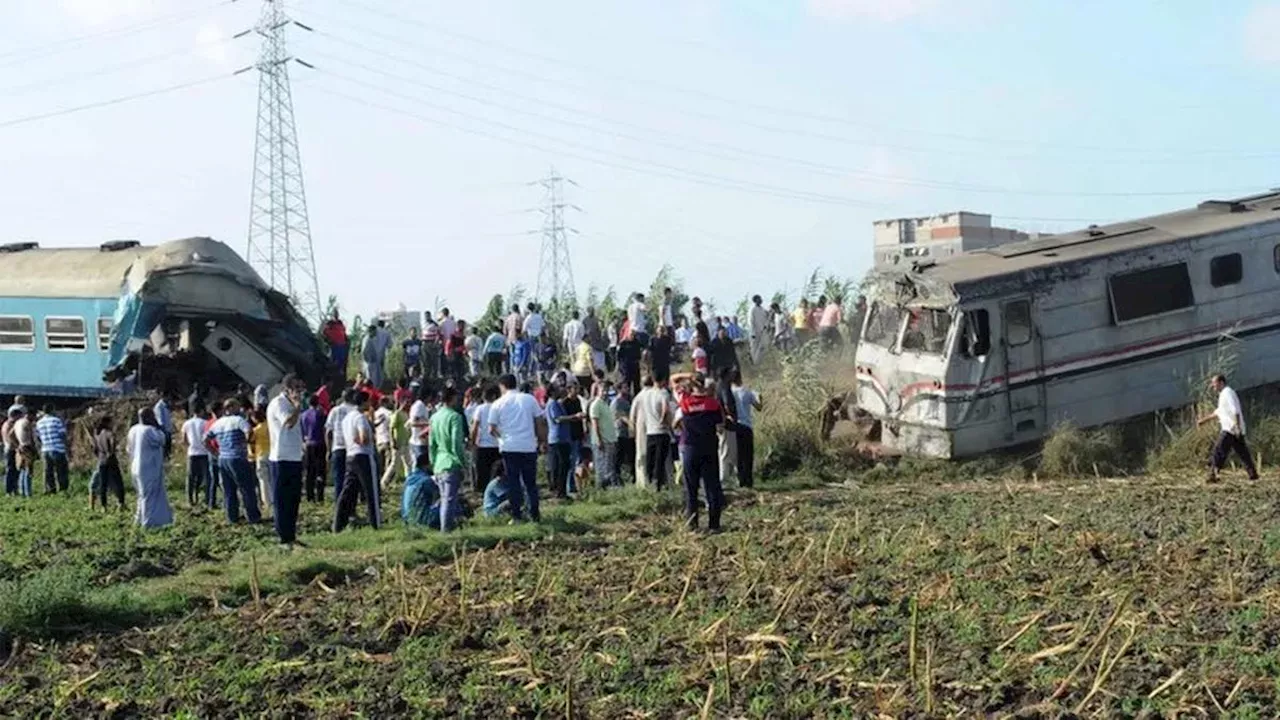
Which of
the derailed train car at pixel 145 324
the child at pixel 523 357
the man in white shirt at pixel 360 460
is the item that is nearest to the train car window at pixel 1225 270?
the man in white shirt at pixel 360 460

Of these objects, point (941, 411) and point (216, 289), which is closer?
point (941, 411)

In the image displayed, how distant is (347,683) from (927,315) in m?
14.0

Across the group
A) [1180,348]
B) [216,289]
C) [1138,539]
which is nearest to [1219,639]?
[1138,539]

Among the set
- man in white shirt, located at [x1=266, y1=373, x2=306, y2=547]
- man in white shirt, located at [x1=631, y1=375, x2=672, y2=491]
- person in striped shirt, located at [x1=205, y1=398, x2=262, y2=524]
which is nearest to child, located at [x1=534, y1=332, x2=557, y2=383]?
man in white shirt, located at [x1=631, y1=375, x2=672, y2=491]

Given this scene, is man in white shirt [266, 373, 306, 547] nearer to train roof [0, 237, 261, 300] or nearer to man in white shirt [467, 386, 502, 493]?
man in white shirt [467, 386, 502, 493]

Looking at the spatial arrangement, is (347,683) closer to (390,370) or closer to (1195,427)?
(1195,427)

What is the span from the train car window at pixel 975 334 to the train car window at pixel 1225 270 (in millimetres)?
3687

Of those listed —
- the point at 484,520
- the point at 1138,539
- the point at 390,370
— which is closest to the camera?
the point at 1138,539

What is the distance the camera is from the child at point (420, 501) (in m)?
17.6

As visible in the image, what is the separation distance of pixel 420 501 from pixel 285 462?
1895mm

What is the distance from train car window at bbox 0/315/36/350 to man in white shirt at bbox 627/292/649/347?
11.9 meters

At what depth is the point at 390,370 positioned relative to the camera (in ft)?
117

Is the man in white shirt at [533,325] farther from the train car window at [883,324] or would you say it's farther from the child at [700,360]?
the train car window at [883,324]

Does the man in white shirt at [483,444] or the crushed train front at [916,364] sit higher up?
the crushed train front at [916,364]
